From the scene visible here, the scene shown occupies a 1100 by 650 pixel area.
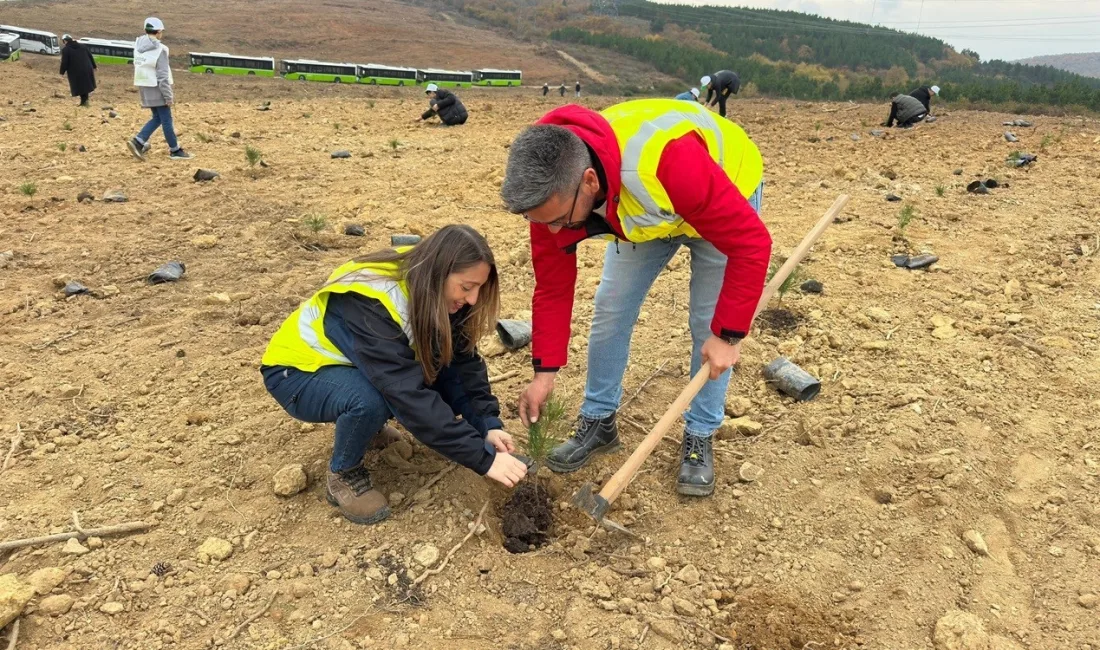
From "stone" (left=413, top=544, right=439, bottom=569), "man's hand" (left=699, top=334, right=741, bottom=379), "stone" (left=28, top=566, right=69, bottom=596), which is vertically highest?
"man's hand" (left=699, top=334, right=741, bottom=379)

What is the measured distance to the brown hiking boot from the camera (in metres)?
2.55

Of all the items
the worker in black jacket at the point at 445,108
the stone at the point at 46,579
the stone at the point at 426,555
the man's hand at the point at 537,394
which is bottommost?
the stone at the point at 46,579

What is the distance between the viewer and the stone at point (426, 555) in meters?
2.39

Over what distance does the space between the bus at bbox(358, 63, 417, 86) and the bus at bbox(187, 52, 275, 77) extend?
258cm

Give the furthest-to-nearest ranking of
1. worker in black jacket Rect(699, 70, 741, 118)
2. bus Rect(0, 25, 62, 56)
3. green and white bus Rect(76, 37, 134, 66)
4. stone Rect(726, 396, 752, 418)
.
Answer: bus Rect(0, 25, 62, 56) < green and white bus Rect(76, 37, 134, 66) < worker in black jacket Rect(699, 70, 741, 118) < stone Rect(726, 396, 752, 418)

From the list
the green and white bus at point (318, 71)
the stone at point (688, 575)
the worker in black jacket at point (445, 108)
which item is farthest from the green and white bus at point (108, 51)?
the stone at point (688, 575)

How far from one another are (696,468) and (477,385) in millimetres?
936

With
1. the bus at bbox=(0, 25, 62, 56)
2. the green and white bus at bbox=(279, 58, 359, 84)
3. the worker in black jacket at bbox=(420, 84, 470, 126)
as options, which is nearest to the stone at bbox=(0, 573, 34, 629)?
the worker in black jacket at bbox=(420, 84, 470, 126)

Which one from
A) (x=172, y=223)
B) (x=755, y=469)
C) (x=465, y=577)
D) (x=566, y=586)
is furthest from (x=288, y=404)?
(x=172, y=223)

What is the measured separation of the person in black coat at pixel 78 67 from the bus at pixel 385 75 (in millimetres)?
10297

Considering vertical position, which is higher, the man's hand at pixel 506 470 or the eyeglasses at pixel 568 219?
the eyeglasses at pixel 568 219

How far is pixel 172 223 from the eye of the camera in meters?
5.55

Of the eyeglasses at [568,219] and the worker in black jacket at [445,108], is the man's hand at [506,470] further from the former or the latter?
the worker in black jacket at [445,108]

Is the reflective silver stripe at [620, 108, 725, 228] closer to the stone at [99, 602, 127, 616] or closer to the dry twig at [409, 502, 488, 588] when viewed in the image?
the dry twig at [409, 502, 488, 588]
